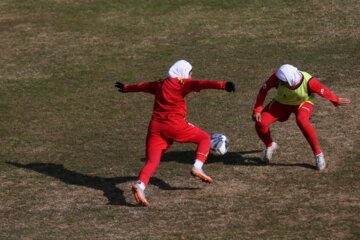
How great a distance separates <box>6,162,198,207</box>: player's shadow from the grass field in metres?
0.04

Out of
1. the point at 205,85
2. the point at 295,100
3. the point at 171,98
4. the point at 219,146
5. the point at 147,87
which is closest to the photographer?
the point at 205,85

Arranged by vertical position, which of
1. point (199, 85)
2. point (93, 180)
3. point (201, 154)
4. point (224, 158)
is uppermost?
point (199, 85)

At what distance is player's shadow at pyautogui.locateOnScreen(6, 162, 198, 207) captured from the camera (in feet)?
35.7

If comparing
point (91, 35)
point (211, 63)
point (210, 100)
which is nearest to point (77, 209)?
point (210, 100)

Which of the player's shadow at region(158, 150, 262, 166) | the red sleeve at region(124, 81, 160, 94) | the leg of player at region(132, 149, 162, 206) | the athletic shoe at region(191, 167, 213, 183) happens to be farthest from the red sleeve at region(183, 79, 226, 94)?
the player's shadow at region(158, 150, 262, 166)

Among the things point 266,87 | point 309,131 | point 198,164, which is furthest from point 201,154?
point 309,131

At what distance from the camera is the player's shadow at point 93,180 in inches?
428

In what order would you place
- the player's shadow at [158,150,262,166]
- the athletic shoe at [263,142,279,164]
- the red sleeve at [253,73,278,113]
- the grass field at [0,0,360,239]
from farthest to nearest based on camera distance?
the player's shadow at [158,150,262,166] < the athletic shoe at [263,142,279,164] < the red sleeve at [253,73,278,113] < the grass field at [0,0,360,239]

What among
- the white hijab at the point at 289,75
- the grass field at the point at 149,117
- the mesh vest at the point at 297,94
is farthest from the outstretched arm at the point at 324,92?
the grass field at the point at 149,117

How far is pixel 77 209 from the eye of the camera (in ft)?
34.0

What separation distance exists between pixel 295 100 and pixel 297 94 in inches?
6.0

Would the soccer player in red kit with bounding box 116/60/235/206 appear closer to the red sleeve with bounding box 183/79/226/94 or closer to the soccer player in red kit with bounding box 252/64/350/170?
the red sleeve with bounding box 183/79/226/94

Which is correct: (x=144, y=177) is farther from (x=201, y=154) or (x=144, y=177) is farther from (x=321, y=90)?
(x=321, y=90)

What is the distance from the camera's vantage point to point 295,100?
1129 cm
